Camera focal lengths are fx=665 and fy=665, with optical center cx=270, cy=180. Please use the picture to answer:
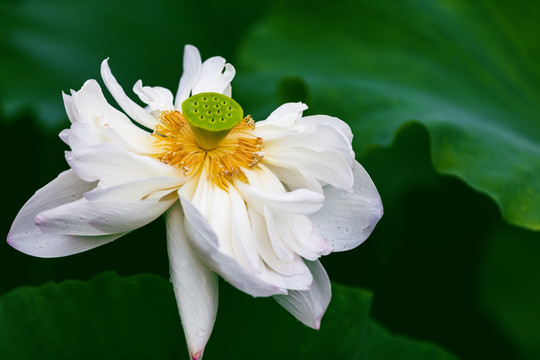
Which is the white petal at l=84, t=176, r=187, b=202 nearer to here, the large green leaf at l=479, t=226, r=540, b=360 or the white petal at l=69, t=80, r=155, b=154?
the white petal at l=69, t=80, r=155, b=154

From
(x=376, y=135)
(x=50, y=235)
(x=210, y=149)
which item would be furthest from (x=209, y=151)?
(x=376, y=135)

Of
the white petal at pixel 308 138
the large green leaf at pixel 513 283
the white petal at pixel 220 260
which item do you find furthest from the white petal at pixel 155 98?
the large green leaf at pixel 513 283

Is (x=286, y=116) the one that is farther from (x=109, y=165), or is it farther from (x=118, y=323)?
(x=118, y=323)

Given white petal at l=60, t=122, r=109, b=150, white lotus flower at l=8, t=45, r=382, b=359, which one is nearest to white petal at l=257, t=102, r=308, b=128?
white lotus flower at l=8, t=45, r=382, b=359

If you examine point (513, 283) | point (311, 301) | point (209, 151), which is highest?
point (209, 151)

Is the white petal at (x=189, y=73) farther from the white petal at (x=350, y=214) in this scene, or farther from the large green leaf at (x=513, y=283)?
the large green leaf at (x=513, y=283)

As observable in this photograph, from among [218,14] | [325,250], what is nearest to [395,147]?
[218,14]

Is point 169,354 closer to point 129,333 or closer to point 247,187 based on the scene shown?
point 129,333
